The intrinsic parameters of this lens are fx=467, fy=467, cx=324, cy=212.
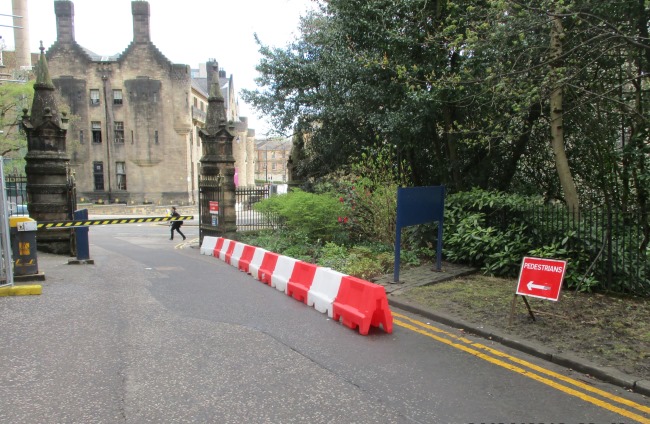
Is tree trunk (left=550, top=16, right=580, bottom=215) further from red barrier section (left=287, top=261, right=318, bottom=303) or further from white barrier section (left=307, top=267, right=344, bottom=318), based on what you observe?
red barrier section (left=287, top=261, right=318, bottom=303)

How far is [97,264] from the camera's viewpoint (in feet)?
38.7

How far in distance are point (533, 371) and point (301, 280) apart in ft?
13.2

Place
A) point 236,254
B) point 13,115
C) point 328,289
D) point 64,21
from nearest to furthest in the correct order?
point 328,289 < point 236,254 < point 13,115 < point 64,21

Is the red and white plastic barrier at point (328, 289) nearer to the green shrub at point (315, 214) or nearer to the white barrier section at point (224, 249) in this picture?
the white barrier section at point (224, 249)

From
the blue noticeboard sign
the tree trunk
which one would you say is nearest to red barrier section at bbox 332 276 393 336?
the blue noticeboard sign

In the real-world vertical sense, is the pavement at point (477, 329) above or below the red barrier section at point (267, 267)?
below

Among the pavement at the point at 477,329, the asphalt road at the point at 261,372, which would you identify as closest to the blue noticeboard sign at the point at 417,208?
the pavement at the point at 477,329

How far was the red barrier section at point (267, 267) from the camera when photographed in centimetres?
913

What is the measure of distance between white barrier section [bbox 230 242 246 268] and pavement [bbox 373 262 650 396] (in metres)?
4.07

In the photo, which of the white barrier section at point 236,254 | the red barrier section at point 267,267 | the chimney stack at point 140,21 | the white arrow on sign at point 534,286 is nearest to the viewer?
the white arrow on sign at point 534,286

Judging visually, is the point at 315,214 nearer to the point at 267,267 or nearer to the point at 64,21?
the point at 267,267

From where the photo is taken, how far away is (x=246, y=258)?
10977 millimetres

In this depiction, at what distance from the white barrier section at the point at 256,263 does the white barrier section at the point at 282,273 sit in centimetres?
93

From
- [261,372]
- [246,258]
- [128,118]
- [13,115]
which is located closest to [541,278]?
[261,372]
